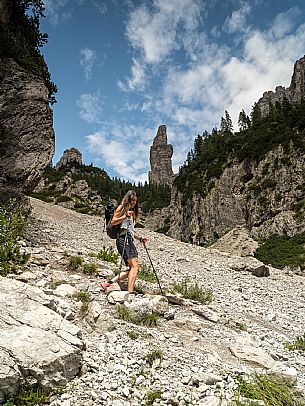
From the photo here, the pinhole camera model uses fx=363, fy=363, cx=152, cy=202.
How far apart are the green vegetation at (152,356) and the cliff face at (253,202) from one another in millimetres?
43951

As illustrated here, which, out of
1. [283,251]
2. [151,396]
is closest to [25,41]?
[151,396]

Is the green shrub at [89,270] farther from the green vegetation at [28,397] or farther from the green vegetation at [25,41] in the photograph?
the green vegetation at [25,41]

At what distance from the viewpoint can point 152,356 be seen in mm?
5754

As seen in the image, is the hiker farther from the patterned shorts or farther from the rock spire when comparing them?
the rock spire

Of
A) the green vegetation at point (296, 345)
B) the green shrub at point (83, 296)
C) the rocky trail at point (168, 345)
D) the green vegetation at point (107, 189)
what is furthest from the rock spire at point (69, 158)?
the green vegetation at point (296, 345)

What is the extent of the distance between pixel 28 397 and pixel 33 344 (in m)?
0.66

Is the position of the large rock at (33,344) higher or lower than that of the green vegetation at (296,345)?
higher

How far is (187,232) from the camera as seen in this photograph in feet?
261

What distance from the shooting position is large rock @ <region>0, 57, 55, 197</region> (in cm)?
1599

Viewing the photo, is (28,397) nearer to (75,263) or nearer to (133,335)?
(133,335)

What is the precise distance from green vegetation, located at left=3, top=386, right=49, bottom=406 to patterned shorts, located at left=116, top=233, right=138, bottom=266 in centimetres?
534

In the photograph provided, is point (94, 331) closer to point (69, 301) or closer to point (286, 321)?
point (69, 301)

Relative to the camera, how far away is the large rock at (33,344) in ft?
15.1

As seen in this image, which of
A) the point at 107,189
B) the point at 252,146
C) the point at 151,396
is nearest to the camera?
the point at 151,396
